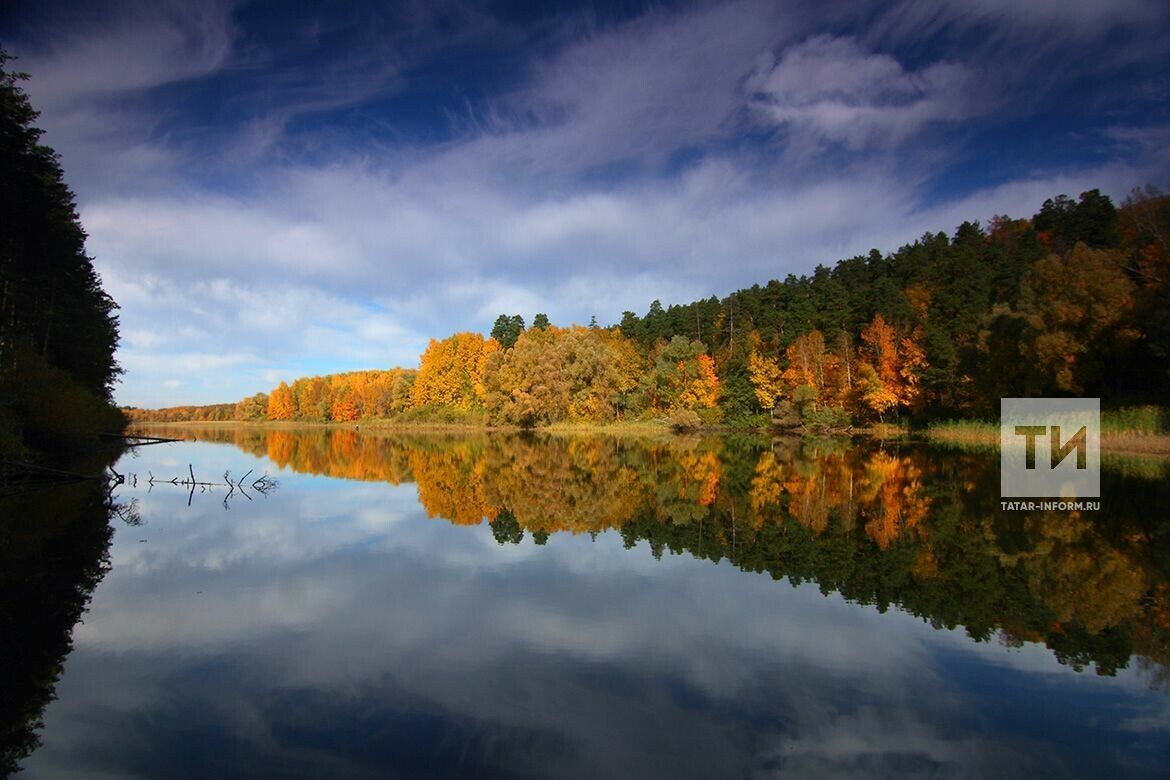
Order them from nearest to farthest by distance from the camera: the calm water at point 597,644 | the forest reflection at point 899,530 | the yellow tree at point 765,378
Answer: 1. the calm water at point 597,644
2. the forest reflection at point 899,530
3. the yellow tree at point 765,378

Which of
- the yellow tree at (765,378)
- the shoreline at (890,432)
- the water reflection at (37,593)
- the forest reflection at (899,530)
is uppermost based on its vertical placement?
the yellow tree at (765,378)

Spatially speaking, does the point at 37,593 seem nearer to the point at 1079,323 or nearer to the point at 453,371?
the point at 1079,323

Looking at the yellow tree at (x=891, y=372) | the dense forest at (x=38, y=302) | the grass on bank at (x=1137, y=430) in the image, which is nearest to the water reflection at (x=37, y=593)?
the dense forest at (x=38, y=302)

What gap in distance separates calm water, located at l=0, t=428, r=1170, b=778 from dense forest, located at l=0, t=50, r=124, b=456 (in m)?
9.40

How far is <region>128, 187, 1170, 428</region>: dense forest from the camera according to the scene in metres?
32.8

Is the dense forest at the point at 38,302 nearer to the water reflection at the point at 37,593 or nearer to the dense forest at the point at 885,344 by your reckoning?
the water reflection at the point at 37,593

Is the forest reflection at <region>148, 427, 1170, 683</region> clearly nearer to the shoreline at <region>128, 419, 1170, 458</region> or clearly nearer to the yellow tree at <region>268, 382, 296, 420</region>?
the shoreline at <region>128, 419, 1170, 458</region>

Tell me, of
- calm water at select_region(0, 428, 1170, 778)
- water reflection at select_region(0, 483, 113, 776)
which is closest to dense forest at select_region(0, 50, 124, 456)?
water reflection at select_region(0, 483, 113, 776)

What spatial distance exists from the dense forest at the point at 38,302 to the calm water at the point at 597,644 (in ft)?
30.8

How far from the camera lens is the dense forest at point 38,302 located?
756 inches

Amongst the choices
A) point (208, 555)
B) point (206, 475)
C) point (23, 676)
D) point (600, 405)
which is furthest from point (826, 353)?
point (23, 676)

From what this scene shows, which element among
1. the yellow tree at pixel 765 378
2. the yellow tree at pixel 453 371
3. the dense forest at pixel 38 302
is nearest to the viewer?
the dense forest at pixel 38 302

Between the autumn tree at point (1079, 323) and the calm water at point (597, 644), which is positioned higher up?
the autumn tree at point (1079, 323)

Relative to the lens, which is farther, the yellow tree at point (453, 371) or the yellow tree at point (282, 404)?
the yellow tree at point (282, 404)
